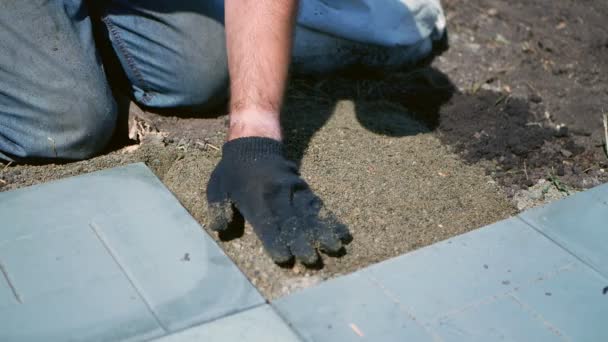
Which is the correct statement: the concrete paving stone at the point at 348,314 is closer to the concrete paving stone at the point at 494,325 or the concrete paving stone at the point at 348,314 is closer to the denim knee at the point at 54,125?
the concrete paving stone at the point at 494,325

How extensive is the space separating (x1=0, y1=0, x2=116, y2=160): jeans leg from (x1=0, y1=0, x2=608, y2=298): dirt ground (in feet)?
0.32

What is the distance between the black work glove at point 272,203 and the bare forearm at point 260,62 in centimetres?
12

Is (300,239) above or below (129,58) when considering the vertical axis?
below

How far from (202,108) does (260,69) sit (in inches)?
21.5

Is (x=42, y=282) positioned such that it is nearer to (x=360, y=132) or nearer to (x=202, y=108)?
(x=202, y=108)

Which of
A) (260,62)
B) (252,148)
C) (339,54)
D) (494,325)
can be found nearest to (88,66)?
(260,62)

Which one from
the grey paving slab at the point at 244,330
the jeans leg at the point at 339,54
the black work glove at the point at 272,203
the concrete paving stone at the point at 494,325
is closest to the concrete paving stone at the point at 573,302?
the concrete paving stone at the point at 494,325

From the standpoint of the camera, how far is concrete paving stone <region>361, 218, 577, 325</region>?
2021 mm

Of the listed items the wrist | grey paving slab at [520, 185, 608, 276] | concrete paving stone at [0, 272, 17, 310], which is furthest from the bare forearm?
grey paving slab at [520, 185, 608, 276]

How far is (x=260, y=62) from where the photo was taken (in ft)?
8.04

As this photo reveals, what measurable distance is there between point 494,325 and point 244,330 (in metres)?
0.70

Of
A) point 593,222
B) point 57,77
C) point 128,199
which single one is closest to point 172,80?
point 57,77

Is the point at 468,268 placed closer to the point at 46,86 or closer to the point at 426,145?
the point at 426,145

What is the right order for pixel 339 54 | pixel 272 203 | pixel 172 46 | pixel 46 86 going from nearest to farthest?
pixel 272 203 → pixel 46 86 → pixel 172 46 → pixel 339 54
